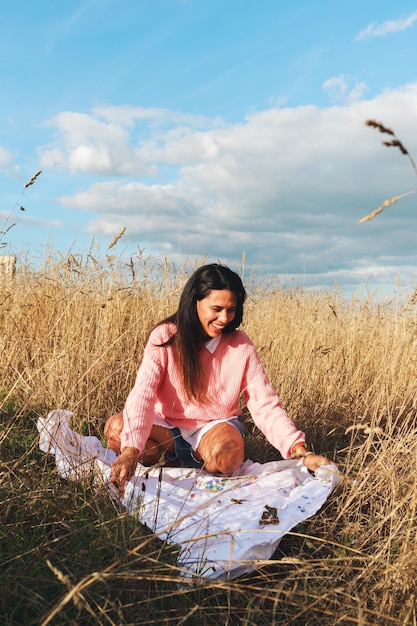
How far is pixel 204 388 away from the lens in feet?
9.87

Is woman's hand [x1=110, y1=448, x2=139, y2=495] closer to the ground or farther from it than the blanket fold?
farther from it

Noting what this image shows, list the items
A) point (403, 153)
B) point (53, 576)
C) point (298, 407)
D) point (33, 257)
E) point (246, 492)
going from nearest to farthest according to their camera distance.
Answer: point (403, 153) < point (53, 576) < point (246, 492) < point (298, 407) < point (33, 257)

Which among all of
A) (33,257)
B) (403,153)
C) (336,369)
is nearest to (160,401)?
(336,369)

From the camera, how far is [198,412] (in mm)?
3045

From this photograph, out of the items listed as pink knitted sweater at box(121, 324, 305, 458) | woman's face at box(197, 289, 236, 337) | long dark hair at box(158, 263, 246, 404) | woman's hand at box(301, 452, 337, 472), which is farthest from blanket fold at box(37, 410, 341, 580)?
woman's face at box(197, 289, 236, 337)

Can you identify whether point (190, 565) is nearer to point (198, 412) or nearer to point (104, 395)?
point (198, 412)

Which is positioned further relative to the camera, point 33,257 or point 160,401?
point 33,257

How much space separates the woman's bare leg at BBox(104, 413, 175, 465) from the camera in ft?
9.90

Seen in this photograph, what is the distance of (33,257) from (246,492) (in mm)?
3985

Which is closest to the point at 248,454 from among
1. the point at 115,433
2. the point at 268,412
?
the point at 268,412

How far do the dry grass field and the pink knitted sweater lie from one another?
0.86ft

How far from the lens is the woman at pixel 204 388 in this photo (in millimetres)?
2805

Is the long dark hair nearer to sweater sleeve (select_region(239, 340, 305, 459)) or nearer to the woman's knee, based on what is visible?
sweater sleeve (select_region(239, 340, 305, 459))

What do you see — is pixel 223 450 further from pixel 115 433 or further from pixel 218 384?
pixel 115 433
